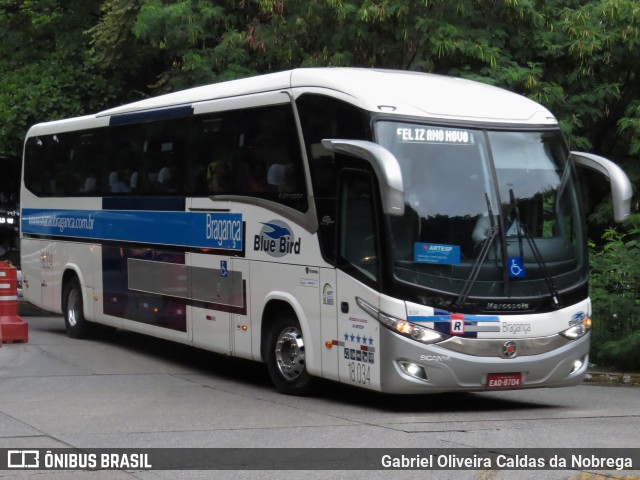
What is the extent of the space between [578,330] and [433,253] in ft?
6.29

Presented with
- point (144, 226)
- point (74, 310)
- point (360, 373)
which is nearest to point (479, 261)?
point (360, 373)

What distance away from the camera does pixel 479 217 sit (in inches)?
453

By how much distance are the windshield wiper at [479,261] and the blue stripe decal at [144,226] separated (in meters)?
3.49

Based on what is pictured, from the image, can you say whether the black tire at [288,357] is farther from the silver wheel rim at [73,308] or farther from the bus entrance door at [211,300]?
the silver wheel rim at [73,308]

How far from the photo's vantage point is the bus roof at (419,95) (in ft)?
38.6

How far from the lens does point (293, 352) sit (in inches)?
509

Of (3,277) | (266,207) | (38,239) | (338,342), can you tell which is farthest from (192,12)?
(338,342)

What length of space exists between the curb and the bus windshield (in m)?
3.79

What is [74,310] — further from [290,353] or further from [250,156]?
[290,353]

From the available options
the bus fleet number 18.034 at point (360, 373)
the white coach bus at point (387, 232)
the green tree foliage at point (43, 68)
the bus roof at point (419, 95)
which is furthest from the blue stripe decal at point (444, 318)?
the green tree foliage at point (43, 68)

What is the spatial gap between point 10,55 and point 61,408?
19.9 meters

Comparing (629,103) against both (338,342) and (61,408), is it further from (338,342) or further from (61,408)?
(61,408)

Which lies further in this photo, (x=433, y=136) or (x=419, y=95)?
(x=419, y=95)

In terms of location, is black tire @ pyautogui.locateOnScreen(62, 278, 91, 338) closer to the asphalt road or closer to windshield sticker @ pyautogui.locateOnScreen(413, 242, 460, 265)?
the asphalt road
